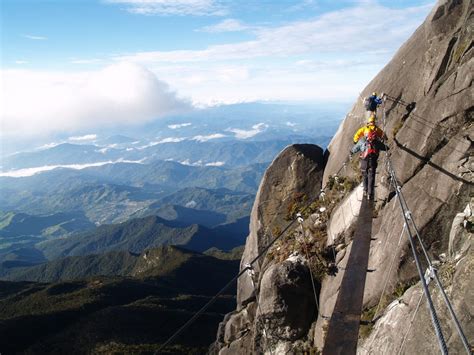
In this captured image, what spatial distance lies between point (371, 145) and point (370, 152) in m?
0.47

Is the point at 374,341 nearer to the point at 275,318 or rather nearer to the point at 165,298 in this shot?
the point at 275,318

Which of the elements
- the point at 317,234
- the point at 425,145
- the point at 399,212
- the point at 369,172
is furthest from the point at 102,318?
the point at 425,145

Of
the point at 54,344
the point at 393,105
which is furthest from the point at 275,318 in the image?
the point at 54,344

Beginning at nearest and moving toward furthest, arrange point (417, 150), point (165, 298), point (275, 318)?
point (417, 150), point (275, 318), point (165, 298)

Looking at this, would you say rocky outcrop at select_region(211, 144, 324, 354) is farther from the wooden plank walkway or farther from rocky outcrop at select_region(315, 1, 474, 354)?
the wooden plank walkway

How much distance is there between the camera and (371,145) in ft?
61.2

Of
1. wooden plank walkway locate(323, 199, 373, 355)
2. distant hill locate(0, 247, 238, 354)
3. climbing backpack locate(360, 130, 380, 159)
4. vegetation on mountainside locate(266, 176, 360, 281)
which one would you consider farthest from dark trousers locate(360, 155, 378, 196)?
distant hill locate(0, 247, 238, 354)

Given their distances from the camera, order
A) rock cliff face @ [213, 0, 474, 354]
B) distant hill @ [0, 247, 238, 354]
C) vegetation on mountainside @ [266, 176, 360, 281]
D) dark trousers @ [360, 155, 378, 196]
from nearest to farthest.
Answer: rock cliff face @ [213, 0, 474, 354], dark trousers @ [360, 155, 378, 196], vegetation on mountainside @ [266, 176, 360, 281], distant hill @ [0, 247, 238, 354]

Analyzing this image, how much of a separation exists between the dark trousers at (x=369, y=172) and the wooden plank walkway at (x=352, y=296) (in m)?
0.62

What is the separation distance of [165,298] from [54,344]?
5649cm

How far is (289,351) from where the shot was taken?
16875 mm

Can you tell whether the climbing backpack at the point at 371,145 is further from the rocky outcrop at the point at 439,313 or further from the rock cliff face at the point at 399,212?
the rocky outcrop at the point at 439,313

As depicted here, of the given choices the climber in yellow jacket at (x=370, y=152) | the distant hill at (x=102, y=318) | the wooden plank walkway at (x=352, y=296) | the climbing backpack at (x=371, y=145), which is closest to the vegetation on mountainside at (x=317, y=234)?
the wooden plank walkway at (x=352, y=296)

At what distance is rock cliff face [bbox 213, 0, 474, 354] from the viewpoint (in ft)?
36.8
